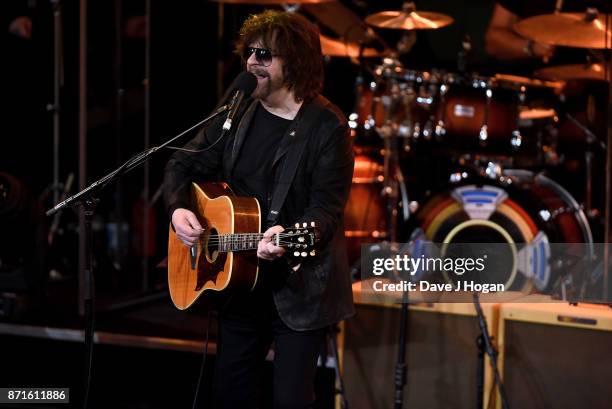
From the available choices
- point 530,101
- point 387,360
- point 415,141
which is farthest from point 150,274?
point 530,101

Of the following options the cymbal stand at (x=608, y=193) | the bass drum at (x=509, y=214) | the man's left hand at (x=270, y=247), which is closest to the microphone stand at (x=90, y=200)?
the man's left hand at (x=270, y=247)

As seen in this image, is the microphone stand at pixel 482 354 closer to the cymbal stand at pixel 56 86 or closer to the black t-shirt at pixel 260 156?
the black t-shirt at pixel 260 156

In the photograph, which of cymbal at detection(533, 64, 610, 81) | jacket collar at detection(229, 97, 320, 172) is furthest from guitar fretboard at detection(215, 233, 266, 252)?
cymbal at detection(533, 64, 610, 81)

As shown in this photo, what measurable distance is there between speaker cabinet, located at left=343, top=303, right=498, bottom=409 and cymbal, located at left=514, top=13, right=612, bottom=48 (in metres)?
2.16

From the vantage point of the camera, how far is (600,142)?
6.09 m

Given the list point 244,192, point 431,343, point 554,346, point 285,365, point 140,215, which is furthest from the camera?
point 140,215

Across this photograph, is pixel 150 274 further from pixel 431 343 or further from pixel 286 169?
pixel 286 169

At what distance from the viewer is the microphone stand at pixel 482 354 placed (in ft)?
12.5

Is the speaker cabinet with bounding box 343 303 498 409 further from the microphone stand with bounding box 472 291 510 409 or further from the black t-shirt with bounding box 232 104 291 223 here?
the black t-shirt with bounding box 232 104 291 223

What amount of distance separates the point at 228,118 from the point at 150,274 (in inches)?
151

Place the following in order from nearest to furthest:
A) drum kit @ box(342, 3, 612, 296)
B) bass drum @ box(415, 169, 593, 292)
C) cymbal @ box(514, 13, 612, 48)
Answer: cymbal @ box(514, 13, 612, 48)
bass drum @ box(415, 169, 593, 292)
drum kit @ box(342, 3, 612, 296)

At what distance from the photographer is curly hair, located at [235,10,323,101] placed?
3.10 meters

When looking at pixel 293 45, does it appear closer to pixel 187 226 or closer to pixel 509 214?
pixel 187 226

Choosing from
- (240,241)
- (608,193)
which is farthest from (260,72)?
(608,193)
